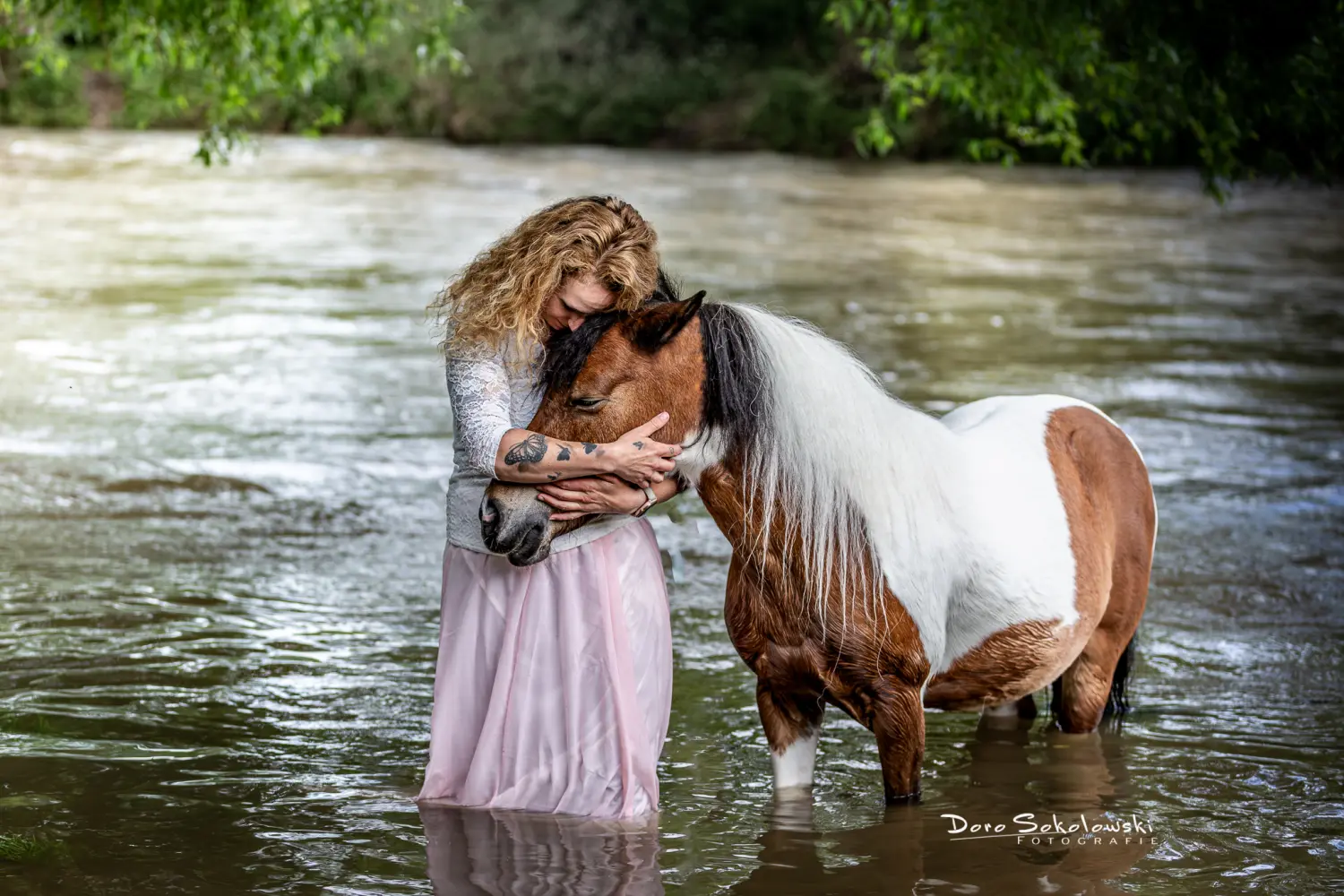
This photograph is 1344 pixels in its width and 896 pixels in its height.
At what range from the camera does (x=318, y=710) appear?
5344 millimetres

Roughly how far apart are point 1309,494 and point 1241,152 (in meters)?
2.17

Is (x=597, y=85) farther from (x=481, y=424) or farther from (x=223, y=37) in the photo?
(x=481, y=424)

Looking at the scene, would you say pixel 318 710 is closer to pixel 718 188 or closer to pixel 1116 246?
pixel 1116 246

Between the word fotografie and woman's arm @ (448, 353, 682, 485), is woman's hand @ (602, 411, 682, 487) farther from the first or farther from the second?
the word fotografie

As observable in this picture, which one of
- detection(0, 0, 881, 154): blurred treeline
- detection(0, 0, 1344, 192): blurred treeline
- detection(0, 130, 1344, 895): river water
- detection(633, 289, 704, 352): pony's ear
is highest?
detection(0, 0, 881, 154): blurred treeline

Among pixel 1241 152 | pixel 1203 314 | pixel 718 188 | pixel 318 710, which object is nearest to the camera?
pixel 318 710

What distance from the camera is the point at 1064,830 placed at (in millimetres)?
4410

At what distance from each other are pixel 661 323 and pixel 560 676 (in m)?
1.02

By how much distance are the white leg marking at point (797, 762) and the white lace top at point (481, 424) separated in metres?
0.77

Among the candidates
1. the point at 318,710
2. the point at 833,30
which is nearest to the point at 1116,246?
the point at 318,710

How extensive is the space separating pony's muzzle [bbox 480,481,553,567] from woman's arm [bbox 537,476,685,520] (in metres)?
0.03

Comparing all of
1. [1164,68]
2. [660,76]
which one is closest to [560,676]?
[1164,68]

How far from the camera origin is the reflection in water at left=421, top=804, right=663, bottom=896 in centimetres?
389

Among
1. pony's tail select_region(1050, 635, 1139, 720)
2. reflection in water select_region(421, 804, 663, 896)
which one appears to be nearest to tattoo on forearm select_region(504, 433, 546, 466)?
reflection in water select_region(421, 804, 663, 896)
